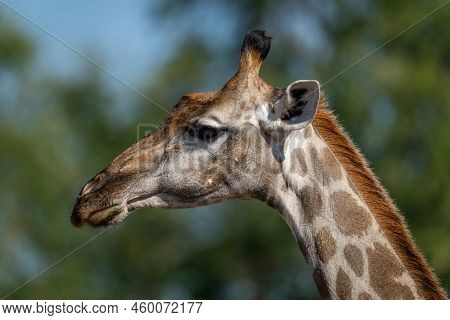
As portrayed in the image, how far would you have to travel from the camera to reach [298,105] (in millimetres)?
7207

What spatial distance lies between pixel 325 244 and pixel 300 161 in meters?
0.66

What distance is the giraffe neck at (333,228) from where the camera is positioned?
693 centimetres

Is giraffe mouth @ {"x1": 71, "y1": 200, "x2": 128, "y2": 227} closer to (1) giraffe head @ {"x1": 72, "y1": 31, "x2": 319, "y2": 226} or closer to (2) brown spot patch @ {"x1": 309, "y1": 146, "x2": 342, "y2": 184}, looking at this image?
(1) giraffe head @ {"x1": 72, "y1": 31, "x2": 319, "y2": 226}

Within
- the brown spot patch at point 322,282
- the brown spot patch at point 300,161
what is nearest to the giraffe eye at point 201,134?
the brown spot patch at point 300,161

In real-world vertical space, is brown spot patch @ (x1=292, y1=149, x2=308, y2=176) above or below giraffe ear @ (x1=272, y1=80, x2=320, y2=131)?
below

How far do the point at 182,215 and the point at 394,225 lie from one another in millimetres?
19185

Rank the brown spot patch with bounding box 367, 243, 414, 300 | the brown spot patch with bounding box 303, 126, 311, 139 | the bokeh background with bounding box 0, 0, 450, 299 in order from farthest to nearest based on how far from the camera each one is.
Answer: the bokeh background with bounding box 0, 0, 450, 299, the brown spot patch with bounding box 303, 126, 311, 139, the brown spot patch with bounding box 367, 243, 414, 300

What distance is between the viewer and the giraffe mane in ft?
22.9

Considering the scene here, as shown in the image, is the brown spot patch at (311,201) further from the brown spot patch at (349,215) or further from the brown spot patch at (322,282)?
the brown spot patch at (322,282)

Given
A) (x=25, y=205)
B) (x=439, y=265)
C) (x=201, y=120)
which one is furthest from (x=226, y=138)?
(x=25, y=205)

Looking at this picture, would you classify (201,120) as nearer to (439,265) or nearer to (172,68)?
(439,265)

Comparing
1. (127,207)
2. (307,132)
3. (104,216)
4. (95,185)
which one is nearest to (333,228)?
(307,132)

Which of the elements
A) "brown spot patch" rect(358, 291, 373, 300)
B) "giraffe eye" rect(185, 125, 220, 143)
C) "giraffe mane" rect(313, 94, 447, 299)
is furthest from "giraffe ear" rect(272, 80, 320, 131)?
"brown spot patch" rect(358, 291, 373, 300)

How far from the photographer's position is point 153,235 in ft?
88.8
